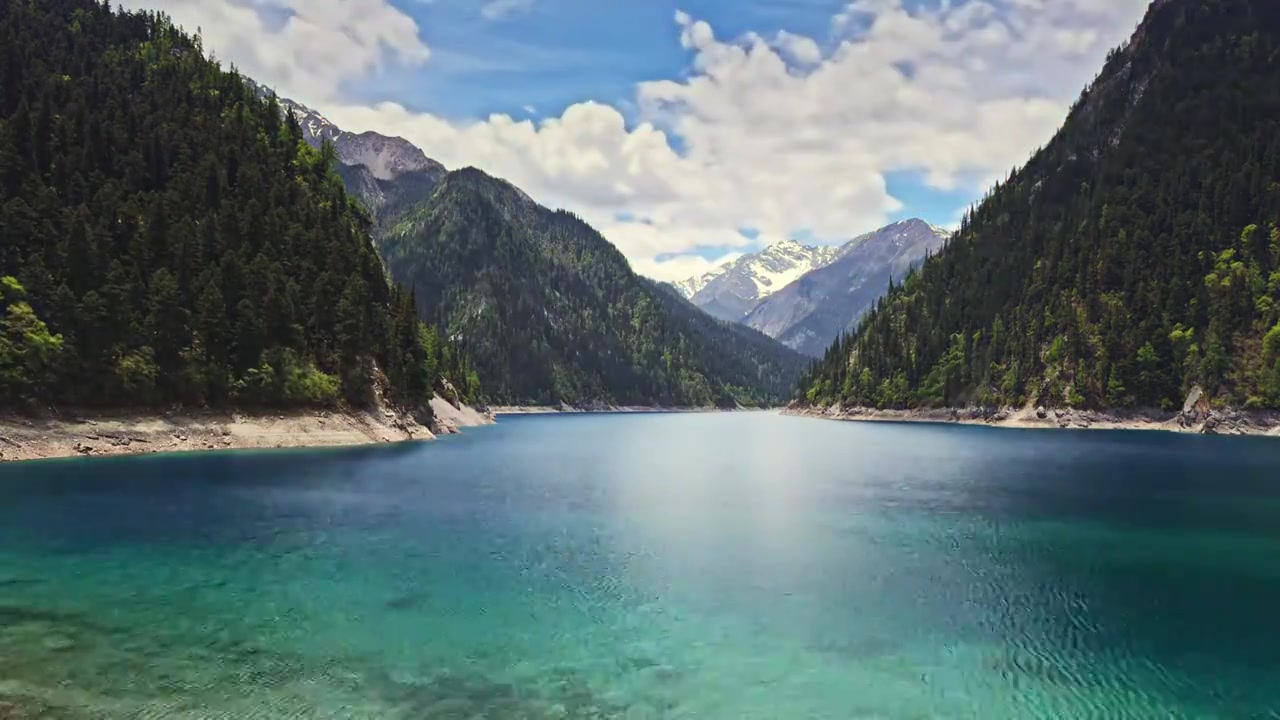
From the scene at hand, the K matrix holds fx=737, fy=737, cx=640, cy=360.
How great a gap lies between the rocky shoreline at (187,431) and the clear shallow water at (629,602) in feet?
45.2

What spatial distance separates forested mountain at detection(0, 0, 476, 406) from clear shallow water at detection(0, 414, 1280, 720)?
24.8 m

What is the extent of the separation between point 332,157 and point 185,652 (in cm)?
15867

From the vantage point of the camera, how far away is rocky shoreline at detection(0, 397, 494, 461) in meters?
69.6

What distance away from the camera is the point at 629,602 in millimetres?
27281

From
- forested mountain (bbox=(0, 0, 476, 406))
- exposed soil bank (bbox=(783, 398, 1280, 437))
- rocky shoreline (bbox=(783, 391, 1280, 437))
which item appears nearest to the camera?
forested mountain (bbox=(0, 0, 476, 406))

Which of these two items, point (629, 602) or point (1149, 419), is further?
Result: point (1149, 419)

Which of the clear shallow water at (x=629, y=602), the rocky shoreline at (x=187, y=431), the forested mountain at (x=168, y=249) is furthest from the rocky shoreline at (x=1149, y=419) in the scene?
the rocky shoreline at (x=187, y=431)

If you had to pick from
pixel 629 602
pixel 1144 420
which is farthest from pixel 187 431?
pixel 1144 420

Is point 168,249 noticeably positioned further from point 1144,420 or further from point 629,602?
point 1144,420

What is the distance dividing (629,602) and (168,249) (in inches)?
3673

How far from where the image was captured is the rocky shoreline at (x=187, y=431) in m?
69.6

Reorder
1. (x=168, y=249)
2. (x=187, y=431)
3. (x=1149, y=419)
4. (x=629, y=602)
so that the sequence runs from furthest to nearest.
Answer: (x=1149, y=419)
(x=168, y=249)
(x=187, y=431)
(x=629, y=602)

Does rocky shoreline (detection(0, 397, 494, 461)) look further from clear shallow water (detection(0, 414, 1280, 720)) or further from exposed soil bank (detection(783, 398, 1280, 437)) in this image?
exposed soil bank (detection(783, 398, 1280, 437))

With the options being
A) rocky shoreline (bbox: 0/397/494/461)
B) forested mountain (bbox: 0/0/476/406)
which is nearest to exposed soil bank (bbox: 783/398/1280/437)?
forested mountain (bbox: 0/0/476/406)
